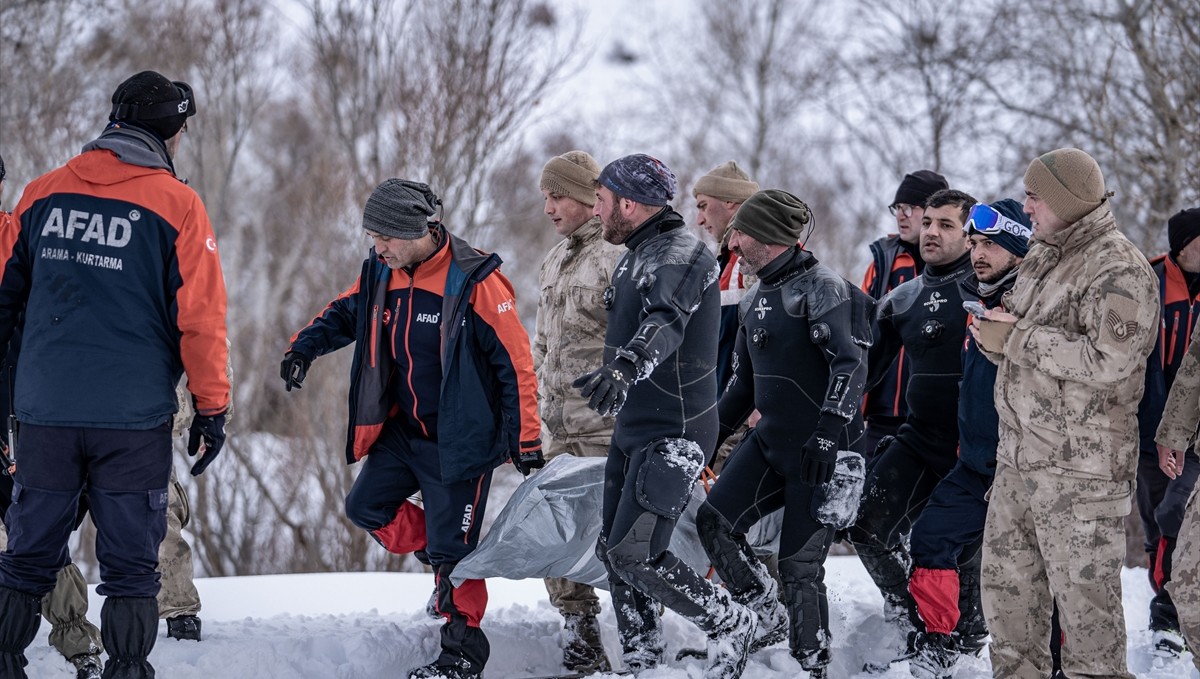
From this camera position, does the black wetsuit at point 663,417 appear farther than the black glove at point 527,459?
No

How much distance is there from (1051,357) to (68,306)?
336cm

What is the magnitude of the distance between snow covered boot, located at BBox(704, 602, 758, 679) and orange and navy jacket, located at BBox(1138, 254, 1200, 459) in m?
2.35

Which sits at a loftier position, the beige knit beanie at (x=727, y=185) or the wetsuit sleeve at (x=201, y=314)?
the beige knit beanie at (x=727, y=185)

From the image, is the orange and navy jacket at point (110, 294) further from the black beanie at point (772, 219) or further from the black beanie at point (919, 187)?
the black beanie at point (919, 187)

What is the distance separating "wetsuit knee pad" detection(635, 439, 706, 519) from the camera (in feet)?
14.9

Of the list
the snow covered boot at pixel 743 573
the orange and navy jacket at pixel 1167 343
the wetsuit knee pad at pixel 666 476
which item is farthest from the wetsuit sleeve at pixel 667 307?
the orange and navy jacket at pixel 1167 343

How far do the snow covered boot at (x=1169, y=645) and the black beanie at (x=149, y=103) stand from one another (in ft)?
15.9

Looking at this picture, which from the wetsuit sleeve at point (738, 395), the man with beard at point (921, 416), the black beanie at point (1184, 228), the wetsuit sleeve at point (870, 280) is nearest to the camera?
the man with beard at point (921, 416)

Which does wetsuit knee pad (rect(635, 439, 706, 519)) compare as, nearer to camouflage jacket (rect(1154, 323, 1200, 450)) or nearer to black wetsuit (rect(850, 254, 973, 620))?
black wetsuit (rect(850, 254, 973, 620))

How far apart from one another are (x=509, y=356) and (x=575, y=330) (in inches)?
32.7

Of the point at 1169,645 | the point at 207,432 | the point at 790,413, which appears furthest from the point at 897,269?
the point at 207,432

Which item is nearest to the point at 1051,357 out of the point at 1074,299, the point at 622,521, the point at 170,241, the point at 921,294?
the point at 1074,299

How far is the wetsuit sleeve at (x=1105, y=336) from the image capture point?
13.1 ft

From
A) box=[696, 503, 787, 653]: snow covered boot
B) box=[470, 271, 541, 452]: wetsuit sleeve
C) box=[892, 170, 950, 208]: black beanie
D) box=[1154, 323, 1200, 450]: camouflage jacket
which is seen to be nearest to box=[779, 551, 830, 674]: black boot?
box=[696, 503, 787, 653]: snow covered boot
